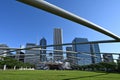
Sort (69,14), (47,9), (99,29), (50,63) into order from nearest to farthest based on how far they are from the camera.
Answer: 1. (47,9)
2. (69,14)
3. (99,29)
4. (50,63)

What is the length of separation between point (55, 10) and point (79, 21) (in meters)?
0.40

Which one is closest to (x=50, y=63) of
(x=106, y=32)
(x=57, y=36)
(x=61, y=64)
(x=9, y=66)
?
(x=61, y=64)

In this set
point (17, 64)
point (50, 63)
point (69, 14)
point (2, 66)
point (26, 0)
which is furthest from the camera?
point (50, 63)

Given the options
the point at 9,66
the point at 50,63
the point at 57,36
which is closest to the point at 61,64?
the point at 50,63

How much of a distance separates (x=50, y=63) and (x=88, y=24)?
115977 mm

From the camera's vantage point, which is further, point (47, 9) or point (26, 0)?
point (47, 9)

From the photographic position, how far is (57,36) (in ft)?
287

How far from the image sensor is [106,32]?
7.59 ft

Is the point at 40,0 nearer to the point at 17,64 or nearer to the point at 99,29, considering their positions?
the point at 99,29

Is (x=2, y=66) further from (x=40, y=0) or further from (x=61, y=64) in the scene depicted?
(x=40, y=0)

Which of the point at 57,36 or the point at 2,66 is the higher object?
the point at 57,36

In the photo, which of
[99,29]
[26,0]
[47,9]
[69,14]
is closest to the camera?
[26,0]

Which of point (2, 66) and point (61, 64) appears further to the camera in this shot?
point (61, 64)

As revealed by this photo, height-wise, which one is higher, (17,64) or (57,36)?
(57,36)
